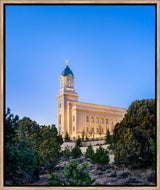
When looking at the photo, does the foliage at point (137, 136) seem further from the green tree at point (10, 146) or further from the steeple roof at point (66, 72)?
the steeple roof at point (66, 72)

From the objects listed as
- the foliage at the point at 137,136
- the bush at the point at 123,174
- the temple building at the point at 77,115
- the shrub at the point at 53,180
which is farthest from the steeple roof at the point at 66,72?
the shrub at the point at 53,180

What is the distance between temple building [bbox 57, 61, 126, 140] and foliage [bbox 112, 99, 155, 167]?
2737 cm

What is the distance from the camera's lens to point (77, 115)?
41.0 metres

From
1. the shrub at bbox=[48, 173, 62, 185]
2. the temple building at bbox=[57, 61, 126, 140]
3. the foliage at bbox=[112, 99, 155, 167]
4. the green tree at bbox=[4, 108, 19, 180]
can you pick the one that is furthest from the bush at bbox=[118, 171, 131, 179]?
the temple building at bbox=[57, 61, 126, 140]

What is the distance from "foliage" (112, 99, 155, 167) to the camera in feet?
38.1

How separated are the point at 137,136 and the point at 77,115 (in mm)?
29050

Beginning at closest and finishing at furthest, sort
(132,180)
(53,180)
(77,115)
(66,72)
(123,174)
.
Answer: (53,180) → (132,180) → (123,174) → (77,115) → (66,72)

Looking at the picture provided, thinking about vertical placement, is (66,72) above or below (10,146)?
above

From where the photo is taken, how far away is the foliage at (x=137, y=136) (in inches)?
457

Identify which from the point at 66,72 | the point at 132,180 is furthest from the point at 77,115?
the point at 132,180

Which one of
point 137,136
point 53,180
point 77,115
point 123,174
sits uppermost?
point 77,115

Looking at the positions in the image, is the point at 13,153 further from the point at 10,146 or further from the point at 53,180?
the point at 53,180

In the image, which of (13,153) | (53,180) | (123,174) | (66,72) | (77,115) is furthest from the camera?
(66,72)

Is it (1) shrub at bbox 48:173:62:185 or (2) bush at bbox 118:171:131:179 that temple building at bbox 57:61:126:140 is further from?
(1) shrub at bbox 48:173:62:185
